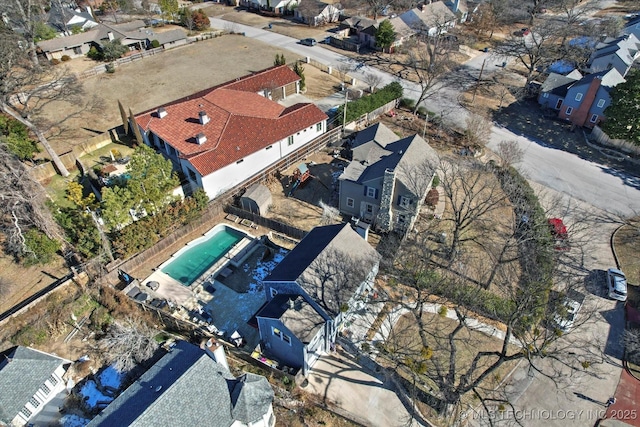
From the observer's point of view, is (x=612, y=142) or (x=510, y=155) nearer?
(x=510, y=155)

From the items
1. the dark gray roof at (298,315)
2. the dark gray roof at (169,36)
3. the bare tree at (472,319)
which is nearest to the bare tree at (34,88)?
the dark gray roof at (169,36)

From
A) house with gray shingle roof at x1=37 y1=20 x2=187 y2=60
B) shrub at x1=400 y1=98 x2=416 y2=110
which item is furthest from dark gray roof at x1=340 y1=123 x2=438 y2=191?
house with gray shingle roof at x1=37 y1=20 x2=187 y2=60

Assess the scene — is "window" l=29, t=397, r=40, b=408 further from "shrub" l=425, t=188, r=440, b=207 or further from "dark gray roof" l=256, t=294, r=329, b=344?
"shrub" l=425, t=188, r=440, b=207

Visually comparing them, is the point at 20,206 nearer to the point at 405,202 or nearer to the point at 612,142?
the point at 405,202

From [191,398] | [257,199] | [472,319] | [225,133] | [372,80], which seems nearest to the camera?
[191,398]

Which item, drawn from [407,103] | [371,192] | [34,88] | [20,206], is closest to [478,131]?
[407,103]

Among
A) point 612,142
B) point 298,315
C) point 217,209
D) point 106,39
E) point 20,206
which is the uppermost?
point 106,39

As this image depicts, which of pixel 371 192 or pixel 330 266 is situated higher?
pixel 330 266
